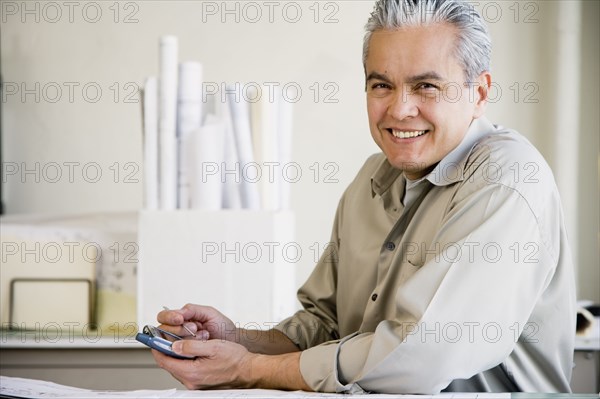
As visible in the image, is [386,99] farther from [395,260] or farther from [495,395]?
[495,395]

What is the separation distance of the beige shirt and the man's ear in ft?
0.07

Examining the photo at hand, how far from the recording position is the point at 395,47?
1.03m

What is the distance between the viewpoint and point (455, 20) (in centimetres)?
104

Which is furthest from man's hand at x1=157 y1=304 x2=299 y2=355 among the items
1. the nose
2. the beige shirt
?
the nose

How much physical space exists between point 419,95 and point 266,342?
1.34 ft

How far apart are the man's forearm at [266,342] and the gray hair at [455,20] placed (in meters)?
0.45

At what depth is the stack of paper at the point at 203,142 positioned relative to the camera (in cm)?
158

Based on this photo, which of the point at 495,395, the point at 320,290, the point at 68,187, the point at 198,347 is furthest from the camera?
the point at 68,187

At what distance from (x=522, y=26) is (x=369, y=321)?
1175 millimetres

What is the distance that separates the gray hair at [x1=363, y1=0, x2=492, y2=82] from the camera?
1.03 meters

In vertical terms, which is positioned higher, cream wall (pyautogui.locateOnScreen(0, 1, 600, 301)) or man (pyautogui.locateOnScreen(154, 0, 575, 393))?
cream wall (pyautogui.locateOnScreen(0, 1, 600, 301))

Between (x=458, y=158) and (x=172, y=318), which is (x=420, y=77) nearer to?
(x=458, y=158)

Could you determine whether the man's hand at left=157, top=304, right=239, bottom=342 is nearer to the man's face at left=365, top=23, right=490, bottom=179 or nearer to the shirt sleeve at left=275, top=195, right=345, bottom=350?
the shirt sleeve at left=275, top=195, right=345, bottom=350

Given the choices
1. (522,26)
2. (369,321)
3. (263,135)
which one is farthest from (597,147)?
(369,321)
